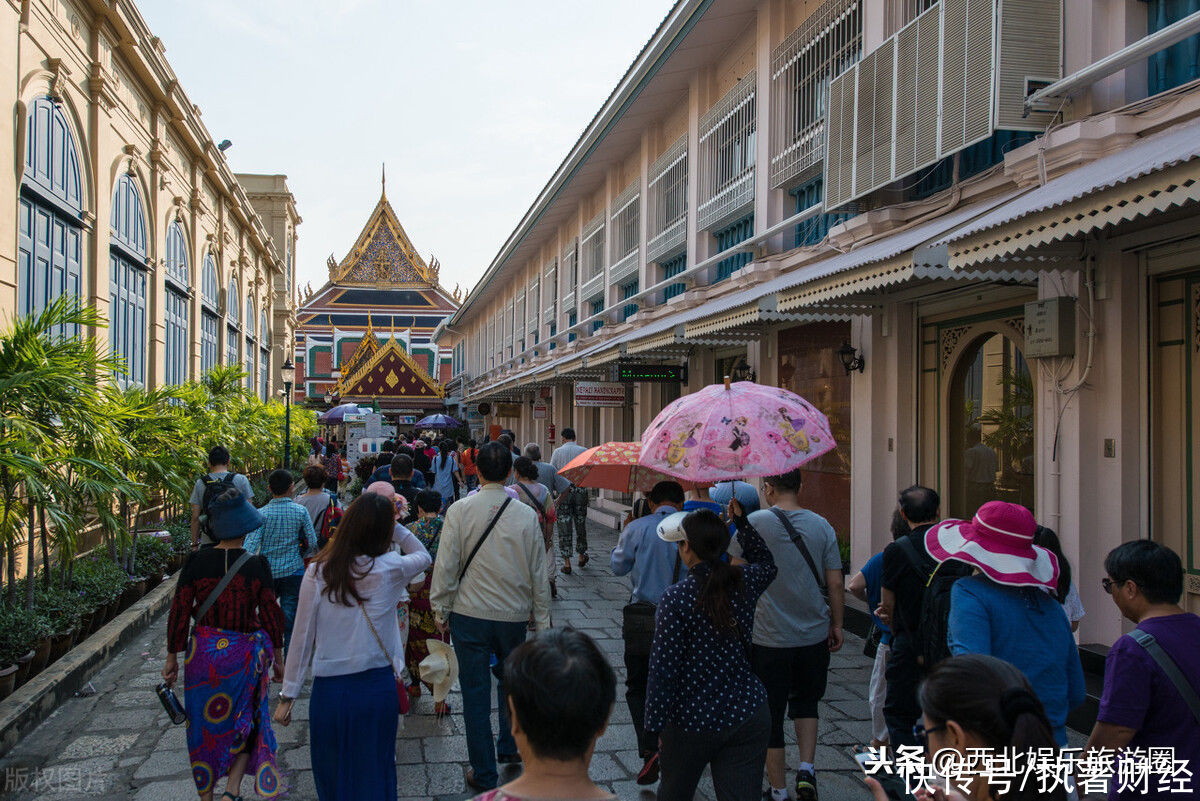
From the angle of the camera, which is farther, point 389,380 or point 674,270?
point 389,380

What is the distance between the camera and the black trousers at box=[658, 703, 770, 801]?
3.53 metres

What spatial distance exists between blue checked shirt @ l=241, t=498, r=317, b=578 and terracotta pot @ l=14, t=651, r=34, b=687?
65.6 inches

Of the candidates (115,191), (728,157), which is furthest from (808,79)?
(115,191)

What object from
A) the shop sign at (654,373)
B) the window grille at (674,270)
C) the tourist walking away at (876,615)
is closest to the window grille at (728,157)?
the window grille at (674,270)

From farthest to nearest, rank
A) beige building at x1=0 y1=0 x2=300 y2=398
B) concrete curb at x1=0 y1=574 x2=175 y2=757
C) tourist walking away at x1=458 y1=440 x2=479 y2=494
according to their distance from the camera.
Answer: tourist walking away at x1=458 y1=440 x2=479 y2=494 → beige building at x1=0 y1=0 x2=300 y2=398 → concrete curb at x1=0 y1=574 x2=175 y2=757

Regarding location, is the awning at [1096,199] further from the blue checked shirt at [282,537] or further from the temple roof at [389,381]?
the temple roof at [389,381]

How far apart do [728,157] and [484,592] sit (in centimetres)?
990

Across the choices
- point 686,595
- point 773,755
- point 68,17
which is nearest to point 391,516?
point 686,595

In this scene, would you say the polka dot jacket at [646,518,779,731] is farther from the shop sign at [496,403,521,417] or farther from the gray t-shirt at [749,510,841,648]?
the shop sign at [496,403,521,417]

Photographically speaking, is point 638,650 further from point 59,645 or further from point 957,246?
point 59,645

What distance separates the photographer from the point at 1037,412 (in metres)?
7.07

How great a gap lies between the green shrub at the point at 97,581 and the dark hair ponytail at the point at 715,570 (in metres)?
6.60

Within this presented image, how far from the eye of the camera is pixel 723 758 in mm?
3572

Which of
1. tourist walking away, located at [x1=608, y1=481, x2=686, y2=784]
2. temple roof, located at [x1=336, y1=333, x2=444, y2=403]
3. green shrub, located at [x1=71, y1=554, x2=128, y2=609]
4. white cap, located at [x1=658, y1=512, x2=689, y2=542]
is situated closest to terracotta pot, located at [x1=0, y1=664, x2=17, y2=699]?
green shrub, located at [x1=71, y1=554, x2=128, y2=609]
